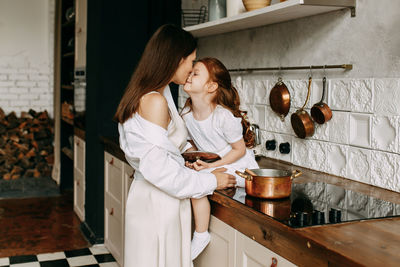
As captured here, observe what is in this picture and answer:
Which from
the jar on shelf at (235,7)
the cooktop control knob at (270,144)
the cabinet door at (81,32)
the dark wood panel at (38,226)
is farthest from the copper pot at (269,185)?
the cabinet door at (81,32)

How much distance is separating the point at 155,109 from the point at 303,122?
897 mm

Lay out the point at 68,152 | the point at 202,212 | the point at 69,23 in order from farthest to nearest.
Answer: the point at 68,152 → the point at 69,23 → the point at 202,212

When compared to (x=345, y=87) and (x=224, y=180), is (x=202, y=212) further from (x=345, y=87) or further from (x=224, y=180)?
(x=345, y=87)

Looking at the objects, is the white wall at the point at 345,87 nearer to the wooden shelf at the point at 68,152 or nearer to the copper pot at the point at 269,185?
the copper pot at the point at 269,185

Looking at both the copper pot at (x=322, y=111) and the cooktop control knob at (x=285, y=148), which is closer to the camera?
the copper pot at (x=322, y=111)

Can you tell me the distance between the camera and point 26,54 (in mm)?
5906

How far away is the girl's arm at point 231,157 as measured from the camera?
2223mm

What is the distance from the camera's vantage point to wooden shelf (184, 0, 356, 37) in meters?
2.22

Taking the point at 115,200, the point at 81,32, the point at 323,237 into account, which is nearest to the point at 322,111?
the point at 323,237

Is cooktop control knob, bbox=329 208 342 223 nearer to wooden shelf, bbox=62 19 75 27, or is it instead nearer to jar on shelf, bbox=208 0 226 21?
jar on shelf, bbox=208 0 226 21

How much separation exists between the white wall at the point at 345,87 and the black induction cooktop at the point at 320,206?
0.77 feet

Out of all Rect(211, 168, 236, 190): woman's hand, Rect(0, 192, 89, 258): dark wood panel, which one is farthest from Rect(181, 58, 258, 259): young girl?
Rect(0, 192, 89, 258): dark wood panel

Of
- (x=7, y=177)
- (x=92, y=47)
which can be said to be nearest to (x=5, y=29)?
(x=7, y=177)

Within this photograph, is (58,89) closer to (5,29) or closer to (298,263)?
(5,29)
